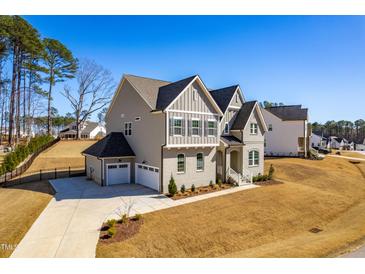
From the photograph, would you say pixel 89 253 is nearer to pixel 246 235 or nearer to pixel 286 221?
pixel 246 235

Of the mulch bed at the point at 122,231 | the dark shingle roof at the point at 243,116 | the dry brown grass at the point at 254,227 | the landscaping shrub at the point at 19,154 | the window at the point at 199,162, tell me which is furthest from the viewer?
the dark shingle roof at the point at 243,116

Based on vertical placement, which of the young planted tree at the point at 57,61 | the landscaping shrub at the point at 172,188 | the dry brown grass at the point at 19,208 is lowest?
the dry brown grass at the point at 19,208

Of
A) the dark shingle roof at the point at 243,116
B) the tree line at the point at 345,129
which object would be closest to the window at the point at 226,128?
the dark shingle roof at the point at 243,116

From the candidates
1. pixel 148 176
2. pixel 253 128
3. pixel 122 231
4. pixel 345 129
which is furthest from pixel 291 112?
pixel 345 129

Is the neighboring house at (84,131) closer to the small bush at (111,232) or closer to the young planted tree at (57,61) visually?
the young planted tree at (57,61)

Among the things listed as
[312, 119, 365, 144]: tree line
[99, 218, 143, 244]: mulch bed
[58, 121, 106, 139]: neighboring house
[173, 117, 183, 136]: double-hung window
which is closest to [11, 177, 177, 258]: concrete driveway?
[99, 218, 143, 244]: mulch bed

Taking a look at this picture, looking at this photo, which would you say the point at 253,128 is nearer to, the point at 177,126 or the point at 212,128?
the point at 212,128
